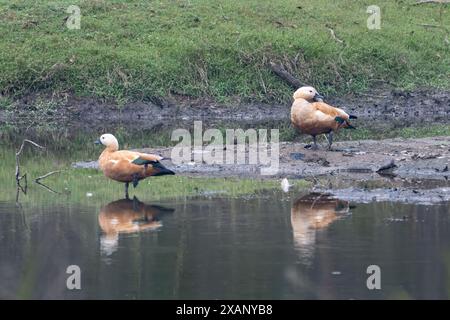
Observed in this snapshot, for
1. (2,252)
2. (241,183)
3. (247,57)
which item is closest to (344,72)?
(247,57)

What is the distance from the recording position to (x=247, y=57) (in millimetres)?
22062

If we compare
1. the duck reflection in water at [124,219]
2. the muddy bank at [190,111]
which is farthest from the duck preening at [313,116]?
the muddy bank at [190,111]

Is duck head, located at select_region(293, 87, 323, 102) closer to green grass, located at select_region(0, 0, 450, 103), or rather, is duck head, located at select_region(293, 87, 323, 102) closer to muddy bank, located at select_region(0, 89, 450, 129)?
muddy bank, located at select_region(0, 89, 450, 129)

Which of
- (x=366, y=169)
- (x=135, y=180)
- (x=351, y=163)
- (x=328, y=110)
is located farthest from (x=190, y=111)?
(x=135, y=180)

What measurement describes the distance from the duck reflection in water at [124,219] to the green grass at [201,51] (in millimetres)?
8809

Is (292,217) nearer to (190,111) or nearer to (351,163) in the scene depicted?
→ (351,163)

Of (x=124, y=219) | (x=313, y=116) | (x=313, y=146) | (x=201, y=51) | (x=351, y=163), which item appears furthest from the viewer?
(x=201, y=51)

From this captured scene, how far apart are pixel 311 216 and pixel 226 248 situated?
1.65 m

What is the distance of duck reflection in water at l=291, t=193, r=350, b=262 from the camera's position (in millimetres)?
10805

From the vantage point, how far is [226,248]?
10.6 meters

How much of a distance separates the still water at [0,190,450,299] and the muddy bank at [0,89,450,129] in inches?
320

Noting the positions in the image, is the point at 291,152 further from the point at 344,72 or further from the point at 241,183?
the point at 344,72

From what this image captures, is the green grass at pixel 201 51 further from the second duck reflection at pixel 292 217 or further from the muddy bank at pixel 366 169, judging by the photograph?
the second duck reflection at pixel 292 217

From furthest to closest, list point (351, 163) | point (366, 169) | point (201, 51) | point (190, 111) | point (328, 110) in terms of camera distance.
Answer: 1. point (201, 51)
2. point (190, 111)
3. point (328, 110)
4. point (351, 163)
5. point (366, 169)
